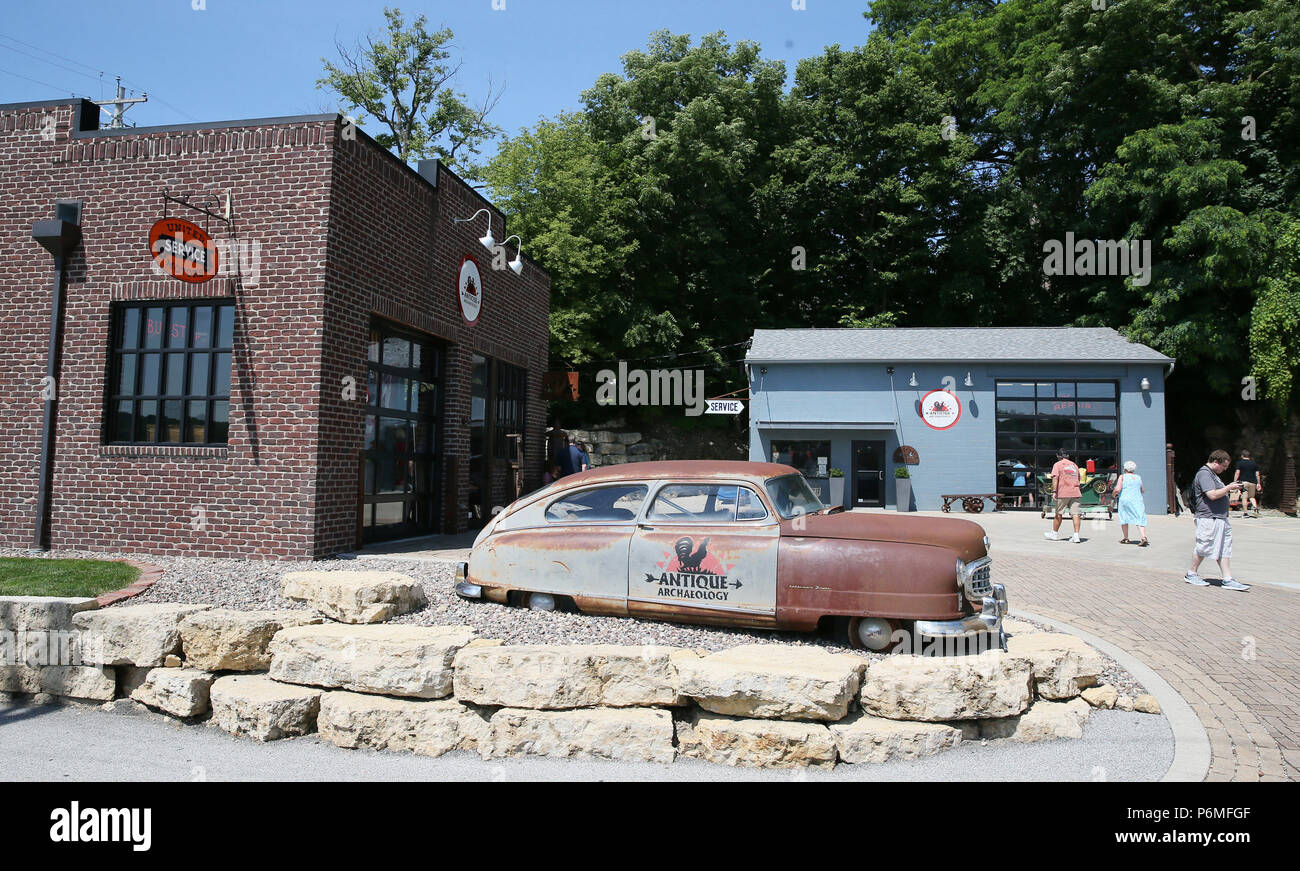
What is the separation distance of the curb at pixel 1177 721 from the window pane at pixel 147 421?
10.6 metres

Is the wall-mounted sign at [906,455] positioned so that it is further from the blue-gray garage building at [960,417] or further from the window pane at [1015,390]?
the window pane at [1015,390]

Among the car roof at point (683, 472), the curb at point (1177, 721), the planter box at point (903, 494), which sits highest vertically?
the car roof at point (683, 472)

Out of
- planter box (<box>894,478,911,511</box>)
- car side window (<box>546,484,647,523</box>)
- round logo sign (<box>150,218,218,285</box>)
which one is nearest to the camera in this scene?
car side window (<box>546,484,647,523</box>)

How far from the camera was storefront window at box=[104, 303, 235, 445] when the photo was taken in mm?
9594

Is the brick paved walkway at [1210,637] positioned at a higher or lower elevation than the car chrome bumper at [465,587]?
lower

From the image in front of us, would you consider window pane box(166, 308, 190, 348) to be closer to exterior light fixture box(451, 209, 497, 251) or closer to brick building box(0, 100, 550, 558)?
brick building box(0, 100, 550, 558)

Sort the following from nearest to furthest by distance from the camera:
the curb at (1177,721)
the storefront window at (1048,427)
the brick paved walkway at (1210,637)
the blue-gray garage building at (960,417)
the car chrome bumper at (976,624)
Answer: the curb at (1177,721)
the brick paved walkway at (1210,637)
the car chrome bumper at (976,624)
the blue-gray garage building at (960,417)
the storefront window at (1048,427)

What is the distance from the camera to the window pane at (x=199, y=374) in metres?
9.63

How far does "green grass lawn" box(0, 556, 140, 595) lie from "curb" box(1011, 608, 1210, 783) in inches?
308

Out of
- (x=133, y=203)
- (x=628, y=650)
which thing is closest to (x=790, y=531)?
(x=628, y=650)

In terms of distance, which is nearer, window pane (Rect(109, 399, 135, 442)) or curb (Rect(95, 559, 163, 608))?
curb (Rect(95, 559, 163, 608))

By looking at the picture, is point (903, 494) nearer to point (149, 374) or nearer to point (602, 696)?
point (149, 374)

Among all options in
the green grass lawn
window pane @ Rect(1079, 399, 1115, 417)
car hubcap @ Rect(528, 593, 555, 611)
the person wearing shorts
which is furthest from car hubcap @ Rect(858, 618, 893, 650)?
window pane @ Rect(1079, 399, 1115, 417)

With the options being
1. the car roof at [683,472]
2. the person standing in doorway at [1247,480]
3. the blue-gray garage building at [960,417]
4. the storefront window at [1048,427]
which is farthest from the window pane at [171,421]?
the person standing in doorway at [1247,480]
